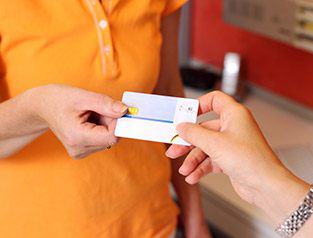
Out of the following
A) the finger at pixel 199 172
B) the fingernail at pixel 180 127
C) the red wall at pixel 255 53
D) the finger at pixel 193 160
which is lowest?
the red wall at pixel 255 53

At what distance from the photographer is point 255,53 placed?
5.87 feet

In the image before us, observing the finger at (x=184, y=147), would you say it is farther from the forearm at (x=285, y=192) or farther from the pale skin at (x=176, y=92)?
the pale skin at (x=176, y=92)

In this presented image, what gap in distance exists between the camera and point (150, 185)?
3.35 ft

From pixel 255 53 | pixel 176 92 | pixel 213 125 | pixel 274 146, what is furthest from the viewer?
pixel 255 53

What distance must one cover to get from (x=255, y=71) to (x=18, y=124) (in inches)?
45.0

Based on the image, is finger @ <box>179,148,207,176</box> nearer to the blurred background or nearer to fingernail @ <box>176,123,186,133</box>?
fingernail @ <box>176,123,186,133</box>

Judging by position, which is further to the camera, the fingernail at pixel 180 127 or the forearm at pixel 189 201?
the forearm at pixel 189 201

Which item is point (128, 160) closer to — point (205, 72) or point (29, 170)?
point (29, 170)

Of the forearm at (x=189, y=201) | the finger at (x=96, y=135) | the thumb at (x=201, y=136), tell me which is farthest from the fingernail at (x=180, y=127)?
the forearm at (x=189, y=201)

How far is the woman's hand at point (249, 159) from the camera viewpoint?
723 mm

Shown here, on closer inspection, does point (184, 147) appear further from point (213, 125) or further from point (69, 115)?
point (69, 115)

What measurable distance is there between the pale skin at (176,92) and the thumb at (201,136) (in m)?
0.32

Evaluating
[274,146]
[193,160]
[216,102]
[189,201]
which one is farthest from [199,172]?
[274,146]

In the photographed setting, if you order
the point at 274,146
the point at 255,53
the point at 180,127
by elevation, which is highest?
the point at 180,127
